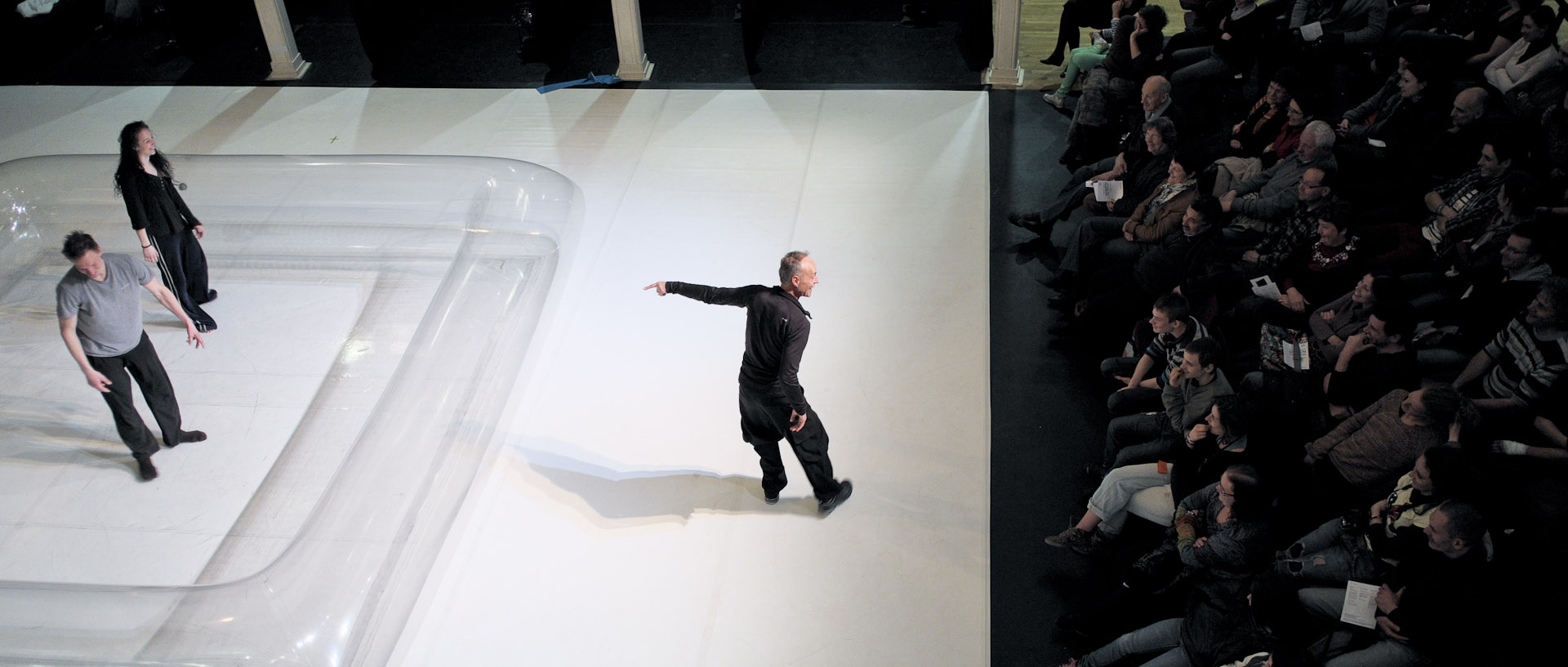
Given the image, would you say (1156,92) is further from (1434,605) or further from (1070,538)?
(1434,605)

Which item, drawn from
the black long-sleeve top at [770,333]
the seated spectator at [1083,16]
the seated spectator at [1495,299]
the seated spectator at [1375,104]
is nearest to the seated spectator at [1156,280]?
the seated spectator at [1495,299]

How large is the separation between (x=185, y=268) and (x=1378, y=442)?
5749mm

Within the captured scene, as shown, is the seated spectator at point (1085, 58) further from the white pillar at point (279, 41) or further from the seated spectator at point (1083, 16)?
the white pillar at point (279, 41)

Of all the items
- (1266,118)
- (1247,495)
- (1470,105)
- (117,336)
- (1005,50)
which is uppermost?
(1470,105)

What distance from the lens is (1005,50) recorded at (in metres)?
7.74

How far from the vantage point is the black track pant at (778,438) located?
4.03 m

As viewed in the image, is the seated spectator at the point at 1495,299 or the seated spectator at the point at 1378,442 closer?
the seated spectator at the point at 1378,442

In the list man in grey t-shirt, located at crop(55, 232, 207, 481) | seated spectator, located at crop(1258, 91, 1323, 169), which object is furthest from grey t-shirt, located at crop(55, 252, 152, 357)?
seated spectator, located at crop(1258, 91, 1323, 169)

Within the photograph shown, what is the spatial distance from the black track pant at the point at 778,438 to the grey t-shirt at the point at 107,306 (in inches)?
105

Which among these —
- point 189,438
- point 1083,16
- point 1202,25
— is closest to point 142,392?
point 189,438

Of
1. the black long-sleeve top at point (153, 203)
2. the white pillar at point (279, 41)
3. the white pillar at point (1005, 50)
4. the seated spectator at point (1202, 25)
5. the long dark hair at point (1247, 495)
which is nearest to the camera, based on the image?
the long dark hair at point (1247, 495)

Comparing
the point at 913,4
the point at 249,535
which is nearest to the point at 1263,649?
the point at 249,535

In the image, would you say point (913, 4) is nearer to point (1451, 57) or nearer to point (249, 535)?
point (1451, 57)

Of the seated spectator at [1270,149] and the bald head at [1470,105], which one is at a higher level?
the bald head at [1470,105]
